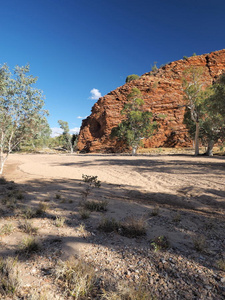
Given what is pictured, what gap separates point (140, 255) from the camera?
2658 millimetres

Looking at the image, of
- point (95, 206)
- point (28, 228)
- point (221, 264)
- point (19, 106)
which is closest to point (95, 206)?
point (95, 206)

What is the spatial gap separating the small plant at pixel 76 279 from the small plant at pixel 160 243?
126cm

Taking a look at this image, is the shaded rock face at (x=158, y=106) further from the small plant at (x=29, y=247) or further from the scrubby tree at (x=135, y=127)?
the small plant at (x=29, y=247)

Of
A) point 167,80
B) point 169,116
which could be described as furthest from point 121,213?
point 167,80

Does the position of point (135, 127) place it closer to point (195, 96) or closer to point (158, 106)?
point (195, 96)

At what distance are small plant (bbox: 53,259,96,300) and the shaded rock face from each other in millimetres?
40119

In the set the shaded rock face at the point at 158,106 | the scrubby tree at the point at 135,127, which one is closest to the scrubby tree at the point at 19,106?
the scrubby tree at the point at 135,127

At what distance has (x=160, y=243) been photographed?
118 inches

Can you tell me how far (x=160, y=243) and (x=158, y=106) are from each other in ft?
150

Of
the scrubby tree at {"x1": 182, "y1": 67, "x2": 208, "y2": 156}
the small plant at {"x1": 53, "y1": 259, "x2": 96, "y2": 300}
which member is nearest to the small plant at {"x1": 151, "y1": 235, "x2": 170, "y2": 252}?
Result: the small plant at {"x1": 53, "y1": 259, "x2": 96, "y2": 300}

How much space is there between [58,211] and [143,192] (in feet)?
13.2

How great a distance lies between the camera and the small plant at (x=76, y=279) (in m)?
1.87

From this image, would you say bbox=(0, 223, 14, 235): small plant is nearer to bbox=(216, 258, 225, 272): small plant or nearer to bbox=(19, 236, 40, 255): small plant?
bbox=(19, 236, 40, 255): small plant

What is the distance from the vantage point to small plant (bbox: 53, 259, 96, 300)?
1868 mm
